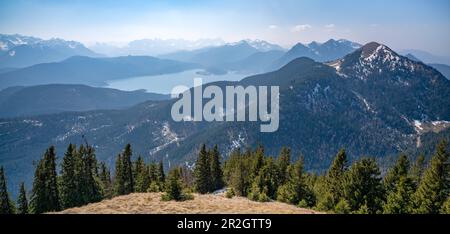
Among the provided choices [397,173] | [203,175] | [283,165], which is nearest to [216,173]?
[203,175]

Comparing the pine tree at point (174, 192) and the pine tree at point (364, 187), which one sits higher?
the pine tree at point (174, 192)

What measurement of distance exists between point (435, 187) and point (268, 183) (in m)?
26.8

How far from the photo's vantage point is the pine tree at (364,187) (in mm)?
45375

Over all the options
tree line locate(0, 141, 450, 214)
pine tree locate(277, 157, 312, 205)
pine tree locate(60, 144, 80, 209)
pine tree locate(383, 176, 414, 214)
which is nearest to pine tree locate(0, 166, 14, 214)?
tree line locate(0, 141, 450, 214)

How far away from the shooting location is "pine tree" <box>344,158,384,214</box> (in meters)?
45.4

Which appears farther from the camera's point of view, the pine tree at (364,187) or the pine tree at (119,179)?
the pine tree at (119,179)

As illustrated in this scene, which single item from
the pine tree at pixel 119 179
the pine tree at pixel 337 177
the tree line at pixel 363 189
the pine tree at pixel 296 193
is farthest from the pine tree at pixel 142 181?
the pine tree at pixel 337 177

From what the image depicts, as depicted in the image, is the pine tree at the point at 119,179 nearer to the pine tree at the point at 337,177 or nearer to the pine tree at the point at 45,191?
the pine tree at the point at 45,191

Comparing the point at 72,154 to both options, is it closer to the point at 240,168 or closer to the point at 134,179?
the point at 134,179

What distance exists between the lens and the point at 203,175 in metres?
74.2

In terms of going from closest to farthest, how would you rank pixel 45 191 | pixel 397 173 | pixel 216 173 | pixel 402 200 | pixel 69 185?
pixel 402 200 < pixel 397 173 < pixel 45 191 < pixel 69 185 < pixel 216 173

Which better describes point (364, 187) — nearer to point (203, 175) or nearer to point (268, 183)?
point (268, 183)

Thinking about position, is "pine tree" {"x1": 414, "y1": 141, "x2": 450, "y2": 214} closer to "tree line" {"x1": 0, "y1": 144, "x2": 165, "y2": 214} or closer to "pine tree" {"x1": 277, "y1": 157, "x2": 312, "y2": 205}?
"pine tree" {"x1": 277, "y1": 157, "x2": 312, "y2": 205}
